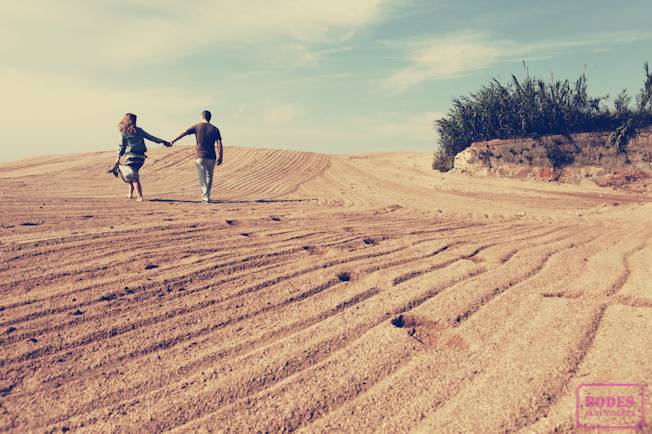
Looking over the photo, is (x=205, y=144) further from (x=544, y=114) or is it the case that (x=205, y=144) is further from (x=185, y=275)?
(x=544, y=114)

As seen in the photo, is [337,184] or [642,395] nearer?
[642,395]

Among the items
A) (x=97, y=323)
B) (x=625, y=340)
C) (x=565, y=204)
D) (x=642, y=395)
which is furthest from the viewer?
(x=565, y=204)

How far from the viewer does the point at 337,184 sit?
1187 cm

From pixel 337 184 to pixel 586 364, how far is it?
9.75 meters

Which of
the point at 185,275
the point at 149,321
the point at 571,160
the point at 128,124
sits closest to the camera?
the point at 149,321

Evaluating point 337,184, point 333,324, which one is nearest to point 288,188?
point 337,184

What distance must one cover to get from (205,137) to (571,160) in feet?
31.4

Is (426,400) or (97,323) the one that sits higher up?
(97,323)

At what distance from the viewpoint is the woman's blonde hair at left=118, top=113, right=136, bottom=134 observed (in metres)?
7.61

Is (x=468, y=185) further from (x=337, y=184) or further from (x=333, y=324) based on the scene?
(x=333, y=324)

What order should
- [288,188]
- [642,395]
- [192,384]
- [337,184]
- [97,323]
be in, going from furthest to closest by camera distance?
[337,184] → [288,188] → [97,323] → [192,384] → [642,395]

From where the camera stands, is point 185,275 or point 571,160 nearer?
point 185,275

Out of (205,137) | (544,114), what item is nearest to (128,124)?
(205,137)

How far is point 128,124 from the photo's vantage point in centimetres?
764
